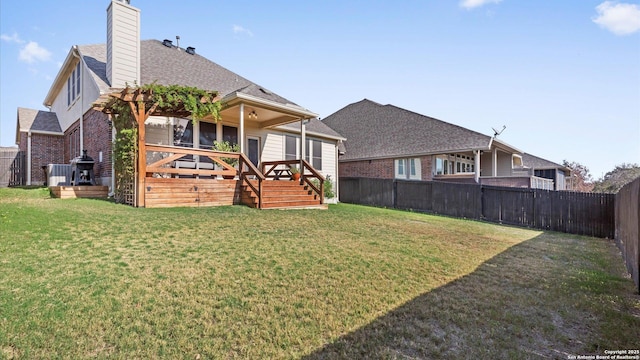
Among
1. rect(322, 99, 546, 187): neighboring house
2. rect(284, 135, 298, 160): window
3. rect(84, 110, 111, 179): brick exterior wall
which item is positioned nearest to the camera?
rect(84, 110, 111, 179): brick exterior wall

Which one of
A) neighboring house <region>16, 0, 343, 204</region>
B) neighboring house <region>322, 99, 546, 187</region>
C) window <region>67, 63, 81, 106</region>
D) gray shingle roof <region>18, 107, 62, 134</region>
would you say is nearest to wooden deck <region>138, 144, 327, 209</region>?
neighboring house <region>16, 0, 343, 204</region>

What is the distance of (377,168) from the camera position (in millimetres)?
18984

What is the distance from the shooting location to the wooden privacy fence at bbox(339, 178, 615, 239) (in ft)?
34.0

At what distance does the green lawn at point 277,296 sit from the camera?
2.52 metres

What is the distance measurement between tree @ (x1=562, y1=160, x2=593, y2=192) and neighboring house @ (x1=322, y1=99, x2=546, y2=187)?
11.8 metres

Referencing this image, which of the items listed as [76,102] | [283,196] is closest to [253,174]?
[283,196]

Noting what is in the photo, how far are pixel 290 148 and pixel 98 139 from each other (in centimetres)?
734

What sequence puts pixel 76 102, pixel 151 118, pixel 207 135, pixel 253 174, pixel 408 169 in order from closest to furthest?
pixel 253 174, pixel 151 118, pixel 207 135, pixel 76 102, pixel 408 169

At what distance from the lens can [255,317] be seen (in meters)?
2.89

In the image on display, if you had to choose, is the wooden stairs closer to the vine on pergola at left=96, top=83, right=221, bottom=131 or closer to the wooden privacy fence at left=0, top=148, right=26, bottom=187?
the vine on pergola at left=96, top=83, right=221, bottom=131

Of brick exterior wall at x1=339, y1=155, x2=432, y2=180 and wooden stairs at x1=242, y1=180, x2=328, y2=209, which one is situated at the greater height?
brick exterior wall at x1=339, y1=155, x2=432, y2=180

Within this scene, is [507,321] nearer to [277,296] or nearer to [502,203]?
[277,296]

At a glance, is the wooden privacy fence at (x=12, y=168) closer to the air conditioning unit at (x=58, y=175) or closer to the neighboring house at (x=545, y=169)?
the air conditioning unit at (x=58, y=175)

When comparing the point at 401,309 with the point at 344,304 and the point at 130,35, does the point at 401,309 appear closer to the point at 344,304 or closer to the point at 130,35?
the point at 344,304
